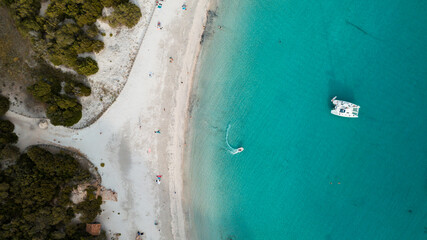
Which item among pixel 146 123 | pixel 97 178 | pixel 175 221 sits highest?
pixel 146 123

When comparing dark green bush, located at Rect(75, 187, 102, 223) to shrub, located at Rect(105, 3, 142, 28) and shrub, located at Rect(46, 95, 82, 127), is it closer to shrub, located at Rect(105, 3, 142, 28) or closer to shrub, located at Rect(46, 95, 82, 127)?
shrub, located at Rect(46, 95, 82, 127)

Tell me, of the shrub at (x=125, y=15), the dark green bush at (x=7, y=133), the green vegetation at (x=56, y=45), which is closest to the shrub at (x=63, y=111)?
the green vegetation at (x=56, y=45)

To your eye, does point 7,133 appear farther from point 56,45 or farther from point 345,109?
point 345,109

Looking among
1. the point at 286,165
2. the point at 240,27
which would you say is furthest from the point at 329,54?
the point at 286,165

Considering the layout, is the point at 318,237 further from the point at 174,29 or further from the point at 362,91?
the point at 174,29

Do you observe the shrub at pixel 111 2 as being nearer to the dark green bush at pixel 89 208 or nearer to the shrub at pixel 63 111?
the shrub at pixel 63 111

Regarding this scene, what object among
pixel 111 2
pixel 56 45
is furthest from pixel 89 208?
pixel 111 2
